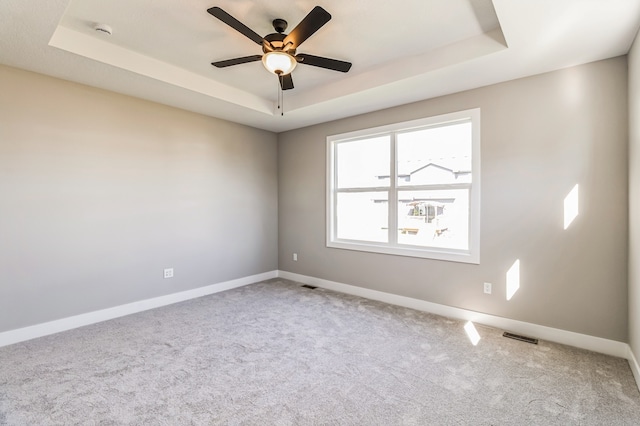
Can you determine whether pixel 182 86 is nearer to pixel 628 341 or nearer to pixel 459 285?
pixel 459 285

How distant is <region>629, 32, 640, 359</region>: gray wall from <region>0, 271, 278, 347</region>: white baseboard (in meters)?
4.36

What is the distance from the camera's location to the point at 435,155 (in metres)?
3.66

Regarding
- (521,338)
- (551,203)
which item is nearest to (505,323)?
(521,338)

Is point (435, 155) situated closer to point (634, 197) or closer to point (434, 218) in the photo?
point (434, 218)

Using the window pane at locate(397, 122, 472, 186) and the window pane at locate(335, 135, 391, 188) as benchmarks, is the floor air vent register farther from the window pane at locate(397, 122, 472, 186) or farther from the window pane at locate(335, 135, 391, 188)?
the window pane at locate(335, 135, 391, 188)

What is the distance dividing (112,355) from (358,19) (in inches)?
136

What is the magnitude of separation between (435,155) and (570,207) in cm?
143

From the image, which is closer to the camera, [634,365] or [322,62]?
[634,365]

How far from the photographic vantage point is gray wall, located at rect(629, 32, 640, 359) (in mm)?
2207

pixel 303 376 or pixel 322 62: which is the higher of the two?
pixel 322 62

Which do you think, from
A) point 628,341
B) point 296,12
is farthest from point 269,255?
point 628,341

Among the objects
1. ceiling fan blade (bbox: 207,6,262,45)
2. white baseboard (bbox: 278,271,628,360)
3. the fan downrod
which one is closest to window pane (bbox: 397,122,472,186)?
white baseboard (bbox: 278,271,628,360)

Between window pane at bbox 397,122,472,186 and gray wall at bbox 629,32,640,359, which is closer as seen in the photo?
gray wall at bbox 629,32,640,359

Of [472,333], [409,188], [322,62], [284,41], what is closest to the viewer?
[284,41]
